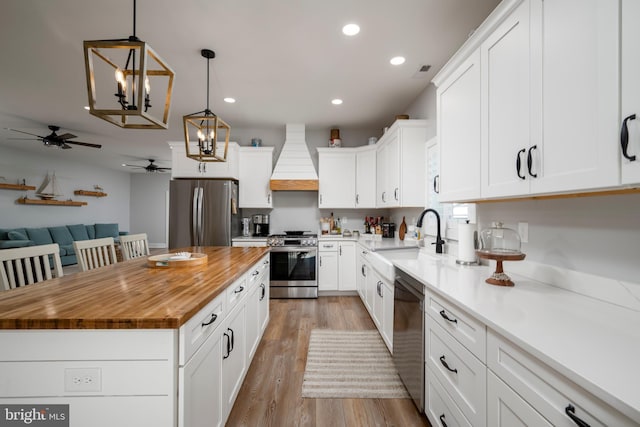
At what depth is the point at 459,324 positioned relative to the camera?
118 cm

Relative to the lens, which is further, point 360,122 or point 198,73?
point 360,122

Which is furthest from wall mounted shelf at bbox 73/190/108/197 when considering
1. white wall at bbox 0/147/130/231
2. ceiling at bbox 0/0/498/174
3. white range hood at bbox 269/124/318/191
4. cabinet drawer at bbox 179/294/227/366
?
cabinet drawer at bbox 179/294/227/366

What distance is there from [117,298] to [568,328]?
173 centimetres

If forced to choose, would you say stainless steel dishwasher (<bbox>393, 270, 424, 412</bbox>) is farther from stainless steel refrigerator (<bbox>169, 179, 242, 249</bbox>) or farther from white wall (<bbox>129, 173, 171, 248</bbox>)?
white wall (<bbox>129, 173, 171, 248</bbox>)

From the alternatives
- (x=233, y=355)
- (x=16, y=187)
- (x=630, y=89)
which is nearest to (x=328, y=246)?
(x=233, y=355)

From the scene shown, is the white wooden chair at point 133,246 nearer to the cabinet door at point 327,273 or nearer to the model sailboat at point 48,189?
the cabinet door at point 327,273

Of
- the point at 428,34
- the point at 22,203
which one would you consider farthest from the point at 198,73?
the point at 22,203

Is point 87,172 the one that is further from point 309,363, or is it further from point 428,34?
point 428,34

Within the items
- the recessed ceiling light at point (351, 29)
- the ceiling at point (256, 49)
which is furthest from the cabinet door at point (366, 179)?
the recessed ceiling light at point (351, 29)

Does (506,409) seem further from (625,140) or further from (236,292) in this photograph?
(236,292)

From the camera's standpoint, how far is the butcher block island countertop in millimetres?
924

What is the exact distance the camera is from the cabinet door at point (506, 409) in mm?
769

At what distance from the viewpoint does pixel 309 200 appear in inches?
185

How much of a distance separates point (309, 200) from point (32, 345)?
3911 mm
